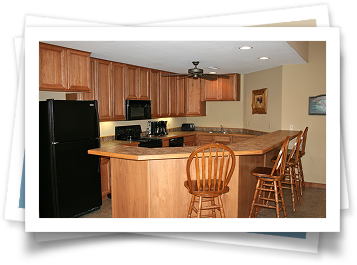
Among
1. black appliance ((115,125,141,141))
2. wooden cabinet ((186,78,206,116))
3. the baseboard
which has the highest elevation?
wooden cabinet ((186,78,206,116))

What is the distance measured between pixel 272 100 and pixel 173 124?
2268mm

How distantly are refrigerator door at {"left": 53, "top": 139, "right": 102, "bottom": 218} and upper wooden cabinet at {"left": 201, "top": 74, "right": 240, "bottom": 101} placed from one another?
11.0 feet

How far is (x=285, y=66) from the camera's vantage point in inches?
201

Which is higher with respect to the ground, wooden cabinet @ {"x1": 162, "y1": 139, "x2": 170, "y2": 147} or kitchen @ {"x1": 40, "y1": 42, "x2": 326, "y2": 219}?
kitchen @ {"x1": 40, "y1": 42, "x2": 326, "y2": 219}

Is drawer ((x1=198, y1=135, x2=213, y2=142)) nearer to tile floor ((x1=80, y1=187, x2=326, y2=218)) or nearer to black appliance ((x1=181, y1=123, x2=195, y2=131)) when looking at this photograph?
black appliance ((x1=181, y1=123, x2=195, y2=131))

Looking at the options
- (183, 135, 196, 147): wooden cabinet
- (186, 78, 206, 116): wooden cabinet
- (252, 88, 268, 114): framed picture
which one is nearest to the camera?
(252, 88, 268, 114): framed picture

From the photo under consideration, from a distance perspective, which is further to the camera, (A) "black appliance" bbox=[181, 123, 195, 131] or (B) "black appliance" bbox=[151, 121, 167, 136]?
(A) "black appliance" bbox=[181, 123, 195, 131]

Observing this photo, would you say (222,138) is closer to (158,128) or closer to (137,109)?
(158,128)

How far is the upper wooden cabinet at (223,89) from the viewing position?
621cm

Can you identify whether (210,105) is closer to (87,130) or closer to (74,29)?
(87,130)

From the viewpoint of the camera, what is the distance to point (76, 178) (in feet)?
11.7

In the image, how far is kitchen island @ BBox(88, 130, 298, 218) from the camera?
2803 millimetres

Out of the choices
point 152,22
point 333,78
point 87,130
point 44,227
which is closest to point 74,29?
point 152,22

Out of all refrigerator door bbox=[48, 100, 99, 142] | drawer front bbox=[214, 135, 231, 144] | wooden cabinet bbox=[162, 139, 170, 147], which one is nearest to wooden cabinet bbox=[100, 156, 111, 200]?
refrigerator door bbox=[48, 100, 99, 142]
